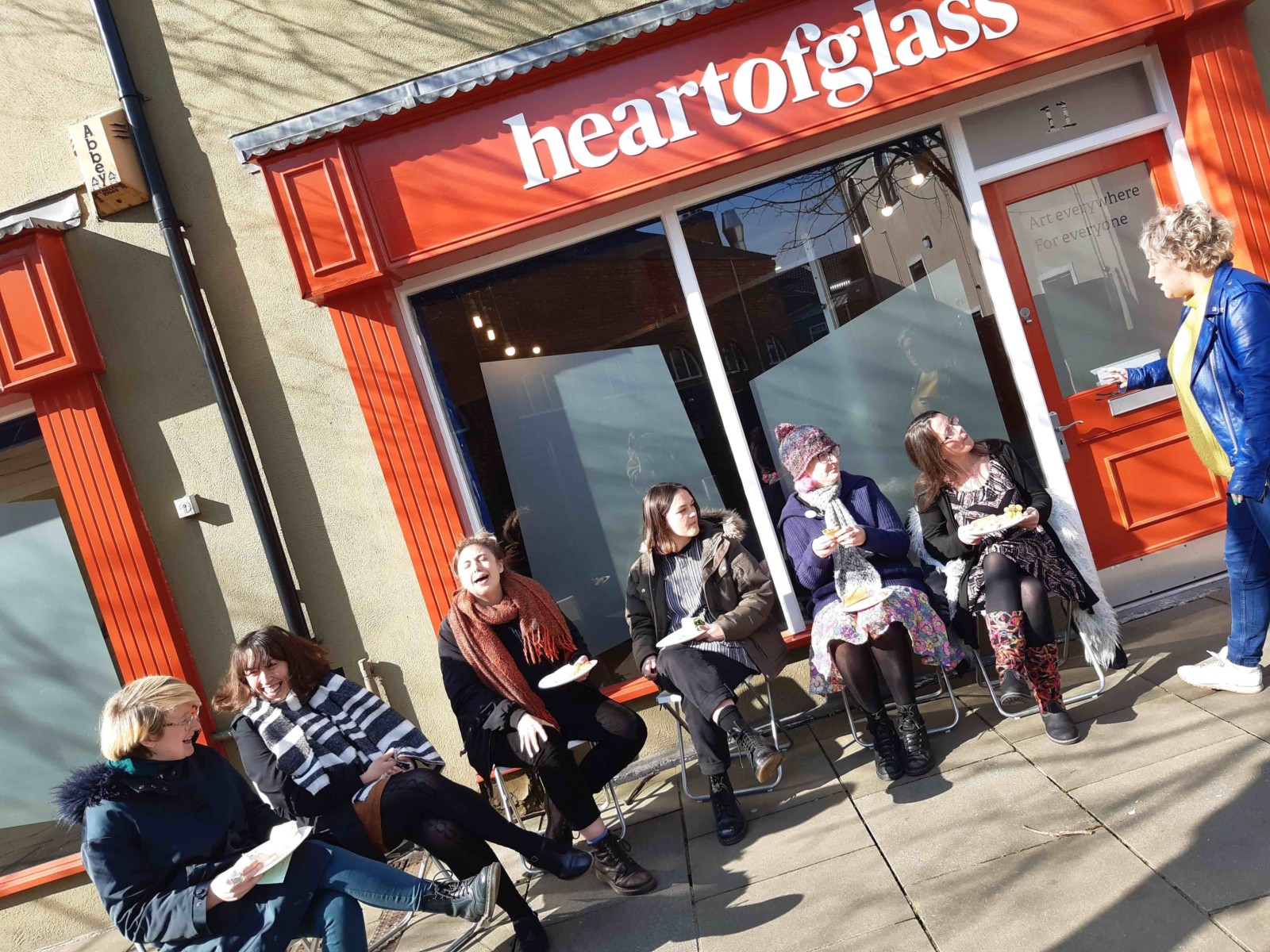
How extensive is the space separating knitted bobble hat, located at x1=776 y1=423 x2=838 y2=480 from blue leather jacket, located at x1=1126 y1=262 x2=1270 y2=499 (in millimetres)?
1434

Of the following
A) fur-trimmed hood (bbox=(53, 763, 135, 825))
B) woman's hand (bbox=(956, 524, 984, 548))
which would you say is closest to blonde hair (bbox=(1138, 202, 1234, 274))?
woman's hand (bbox=(956, 524, 984, 548))

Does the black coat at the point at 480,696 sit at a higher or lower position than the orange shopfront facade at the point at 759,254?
lower

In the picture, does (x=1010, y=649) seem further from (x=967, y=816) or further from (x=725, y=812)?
(x=725, y=812)

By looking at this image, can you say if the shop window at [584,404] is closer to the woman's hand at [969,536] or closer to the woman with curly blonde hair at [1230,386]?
the woman's hand at [969,536]

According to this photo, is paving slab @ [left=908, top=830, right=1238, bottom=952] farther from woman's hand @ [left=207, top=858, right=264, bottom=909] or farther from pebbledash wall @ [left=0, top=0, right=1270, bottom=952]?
pebbledash wall @ [left=0, top=0, right=1270, bottom=952]

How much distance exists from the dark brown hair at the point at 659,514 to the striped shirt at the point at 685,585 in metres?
0.07

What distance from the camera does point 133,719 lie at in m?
2.92

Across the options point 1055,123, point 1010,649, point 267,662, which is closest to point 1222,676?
point 1010,649

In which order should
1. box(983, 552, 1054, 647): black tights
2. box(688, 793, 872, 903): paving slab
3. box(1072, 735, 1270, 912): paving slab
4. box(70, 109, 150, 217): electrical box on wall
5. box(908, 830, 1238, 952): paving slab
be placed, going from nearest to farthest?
box(908, 830, 1238, 952): paving slab < box(1072, 735, 1270, 912): paving slab < box(688, 793, 872, 903): paving slab < box(983, 552, 1054, 647): black tights < box(70, 109, 150, 217): electrical box on wall

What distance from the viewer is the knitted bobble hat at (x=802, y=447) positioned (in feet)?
13.4

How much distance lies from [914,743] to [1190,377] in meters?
1.78

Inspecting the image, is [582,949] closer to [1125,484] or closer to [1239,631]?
[1239,631]

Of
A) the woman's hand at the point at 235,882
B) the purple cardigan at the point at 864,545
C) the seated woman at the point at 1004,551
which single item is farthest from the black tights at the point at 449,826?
the seated woman at the point at 1004,551

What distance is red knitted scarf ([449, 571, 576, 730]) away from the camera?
3.88 meters
